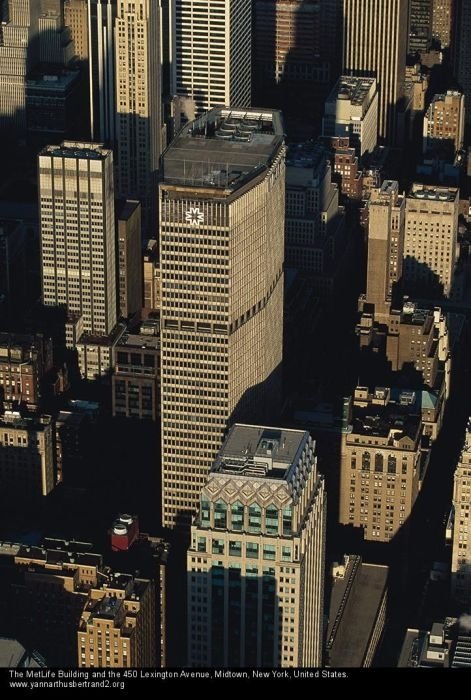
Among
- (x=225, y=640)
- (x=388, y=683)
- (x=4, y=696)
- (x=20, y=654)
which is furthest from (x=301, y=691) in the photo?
(x=225, y=640)

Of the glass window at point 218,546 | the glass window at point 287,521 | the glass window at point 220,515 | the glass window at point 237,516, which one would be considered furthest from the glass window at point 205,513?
the glass window at point 287,521

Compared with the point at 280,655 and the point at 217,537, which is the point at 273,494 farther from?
the point at 280,655

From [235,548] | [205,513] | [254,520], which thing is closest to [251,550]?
[235,548]

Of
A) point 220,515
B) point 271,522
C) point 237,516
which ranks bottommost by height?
point 271,522

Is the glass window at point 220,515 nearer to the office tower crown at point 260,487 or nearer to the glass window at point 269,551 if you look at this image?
the office tower crown at point 260,487

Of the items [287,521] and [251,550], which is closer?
[287,521]

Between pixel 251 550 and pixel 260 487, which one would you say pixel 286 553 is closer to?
pixel 251 550

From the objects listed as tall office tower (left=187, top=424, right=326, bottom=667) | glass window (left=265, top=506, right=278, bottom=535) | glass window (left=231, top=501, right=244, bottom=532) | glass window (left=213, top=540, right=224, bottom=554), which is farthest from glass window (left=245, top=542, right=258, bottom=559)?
glass window (left=213, top=540, right=224, bottom=554)
